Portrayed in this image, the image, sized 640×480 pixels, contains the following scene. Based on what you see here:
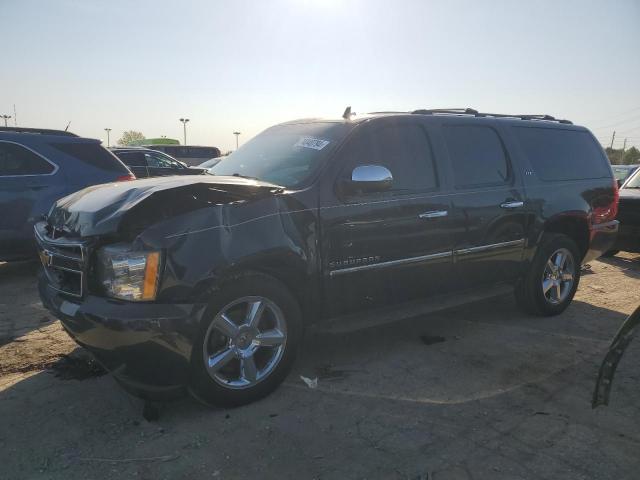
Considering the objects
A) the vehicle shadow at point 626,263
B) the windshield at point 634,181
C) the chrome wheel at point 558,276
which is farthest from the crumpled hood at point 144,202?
A: the windshield at point 634,181

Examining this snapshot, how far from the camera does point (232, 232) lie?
3.16 meters

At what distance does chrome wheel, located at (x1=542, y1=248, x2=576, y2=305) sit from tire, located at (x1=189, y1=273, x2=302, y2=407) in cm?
306

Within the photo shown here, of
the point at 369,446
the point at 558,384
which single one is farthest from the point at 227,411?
the point at 558,384

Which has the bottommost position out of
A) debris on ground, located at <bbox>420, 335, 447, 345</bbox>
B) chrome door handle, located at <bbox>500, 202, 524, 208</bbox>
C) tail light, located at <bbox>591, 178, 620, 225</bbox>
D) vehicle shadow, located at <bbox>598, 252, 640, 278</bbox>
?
vehicle shadow, located at <bbox>598, 252, 640, 278</bbox>

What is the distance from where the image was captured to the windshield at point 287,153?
380 centimetres

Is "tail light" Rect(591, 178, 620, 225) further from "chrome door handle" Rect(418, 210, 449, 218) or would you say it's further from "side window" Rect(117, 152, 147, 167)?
"side window" Rect(117, 152, 147, 167)

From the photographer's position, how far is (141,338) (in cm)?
287

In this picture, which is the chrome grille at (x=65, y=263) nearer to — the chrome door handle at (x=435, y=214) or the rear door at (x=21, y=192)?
the chrome door handle at (x=435, y=214)

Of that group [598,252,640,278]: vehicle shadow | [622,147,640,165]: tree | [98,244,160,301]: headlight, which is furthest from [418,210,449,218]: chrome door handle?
[622,147,640,165]: tree

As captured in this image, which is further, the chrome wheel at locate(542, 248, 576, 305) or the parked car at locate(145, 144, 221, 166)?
the parked car at locate(145, 144, 221, 166)

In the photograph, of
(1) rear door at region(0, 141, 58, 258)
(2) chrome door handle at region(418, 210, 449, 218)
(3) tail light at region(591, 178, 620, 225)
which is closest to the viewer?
(2) chrome door handle at region(418, 210, 449, 218)

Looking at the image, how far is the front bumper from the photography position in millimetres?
2865

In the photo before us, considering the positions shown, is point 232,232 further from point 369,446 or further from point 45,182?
point 45,182

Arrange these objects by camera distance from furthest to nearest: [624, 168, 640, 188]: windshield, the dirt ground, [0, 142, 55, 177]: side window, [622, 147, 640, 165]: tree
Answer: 1. [622, 147, 640, 165]: tree
2. [624, 168, 640, 188]: windshield
3. [0, 142, 55, 177]: side window
4. the dirt ground
